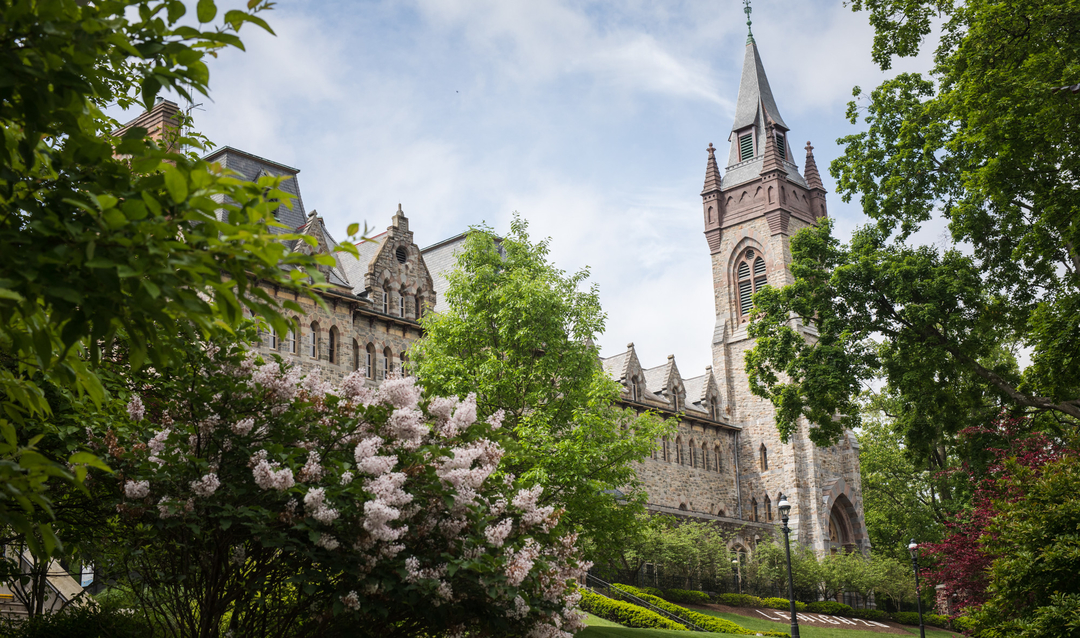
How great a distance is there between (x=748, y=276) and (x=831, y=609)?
23.5m

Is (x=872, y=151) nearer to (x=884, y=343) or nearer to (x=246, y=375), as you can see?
(x=884, y=343)

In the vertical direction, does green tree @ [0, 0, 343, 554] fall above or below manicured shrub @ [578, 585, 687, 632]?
above

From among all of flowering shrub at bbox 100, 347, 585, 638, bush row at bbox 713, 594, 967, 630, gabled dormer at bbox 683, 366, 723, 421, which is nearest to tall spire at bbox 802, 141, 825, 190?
gabled dormer at bbox 683, 366, 723, 421

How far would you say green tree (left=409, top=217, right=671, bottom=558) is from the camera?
1792cm

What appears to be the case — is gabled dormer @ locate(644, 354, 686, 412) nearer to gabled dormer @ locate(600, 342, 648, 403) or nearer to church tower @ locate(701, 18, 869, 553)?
gabled dormer @ locate(600, 342, 648, 403)

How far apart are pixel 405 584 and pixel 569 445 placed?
10133 mm

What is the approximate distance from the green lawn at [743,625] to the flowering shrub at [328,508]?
11976mm

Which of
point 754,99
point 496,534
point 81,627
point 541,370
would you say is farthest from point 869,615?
point 496,534

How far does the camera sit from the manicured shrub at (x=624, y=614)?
24953 mm

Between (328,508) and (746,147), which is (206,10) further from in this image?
(746,147)

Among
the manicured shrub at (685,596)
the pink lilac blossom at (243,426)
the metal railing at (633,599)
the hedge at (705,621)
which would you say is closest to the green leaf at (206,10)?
the pink lilac blossom at (243,426)

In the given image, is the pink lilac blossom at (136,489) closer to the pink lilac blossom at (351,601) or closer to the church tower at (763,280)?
the pink lilac blossom at (351,601)

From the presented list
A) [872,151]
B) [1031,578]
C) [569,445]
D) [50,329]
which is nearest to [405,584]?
[50,329]

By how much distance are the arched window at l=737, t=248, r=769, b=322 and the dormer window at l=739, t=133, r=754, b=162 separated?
22.9ft
